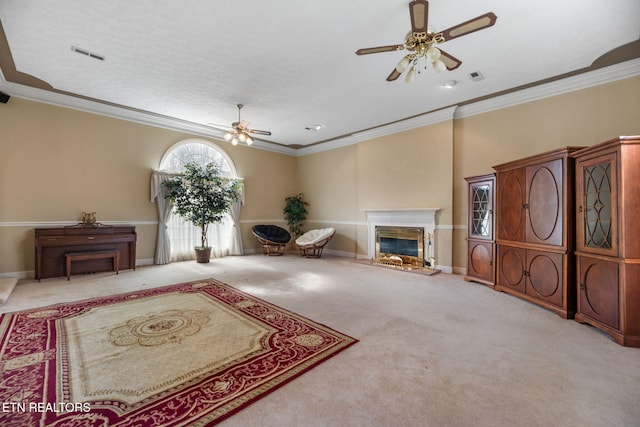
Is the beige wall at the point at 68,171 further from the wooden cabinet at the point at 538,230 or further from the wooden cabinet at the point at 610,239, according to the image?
the wooden cabinet at the point at 610,239

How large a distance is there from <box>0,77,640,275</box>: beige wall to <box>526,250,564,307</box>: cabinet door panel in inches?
66.6

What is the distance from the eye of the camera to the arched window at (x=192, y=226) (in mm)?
6180

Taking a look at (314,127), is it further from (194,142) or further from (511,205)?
(511,205)

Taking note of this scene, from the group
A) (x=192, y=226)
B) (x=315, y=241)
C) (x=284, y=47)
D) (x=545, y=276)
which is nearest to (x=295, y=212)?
(x=315, y=241)

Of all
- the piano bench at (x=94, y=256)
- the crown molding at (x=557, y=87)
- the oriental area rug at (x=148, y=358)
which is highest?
the crown molding at (x=557, y=87)

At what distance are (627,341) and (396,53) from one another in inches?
146

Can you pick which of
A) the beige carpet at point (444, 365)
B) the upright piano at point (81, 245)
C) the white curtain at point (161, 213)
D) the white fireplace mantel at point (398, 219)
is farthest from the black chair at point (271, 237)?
the beige carpet at point (444, 365)

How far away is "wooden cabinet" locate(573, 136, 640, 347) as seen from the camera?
241 cm

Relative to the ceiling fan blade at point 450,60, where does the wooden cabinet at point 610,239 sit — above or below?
below

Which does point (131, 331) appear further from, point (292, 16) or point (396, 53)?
point (396, 53)

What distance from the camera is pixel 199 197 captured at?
19.8ft

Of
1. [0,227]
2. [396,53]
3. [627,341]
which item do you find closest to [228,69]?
[396,53]

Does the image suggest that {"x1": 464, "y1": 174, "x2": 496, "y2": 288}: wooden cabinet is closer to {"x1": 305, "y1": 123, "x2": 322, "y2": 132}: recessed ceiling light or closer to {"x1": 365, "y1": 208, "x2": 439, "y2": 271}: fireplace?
{"x1": 365, "y1": 208, "x2": 439, "y2": 271}: fireplace

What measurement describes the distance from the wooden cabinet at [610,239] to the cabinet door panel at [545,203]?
21cm
